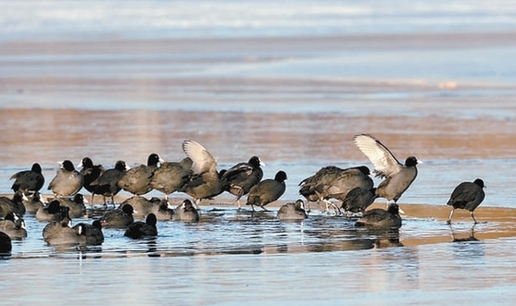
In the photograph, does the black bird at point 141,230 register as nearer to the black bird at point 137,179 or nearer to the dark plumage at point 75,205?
the dark plumage at point 75,205

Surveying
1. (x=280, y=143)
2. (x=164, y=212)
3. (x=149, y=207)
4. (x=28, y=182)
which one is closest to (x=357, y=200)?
(x=164, y=212)

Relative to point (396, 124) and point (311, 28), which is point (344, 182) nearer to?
point (396, 124)

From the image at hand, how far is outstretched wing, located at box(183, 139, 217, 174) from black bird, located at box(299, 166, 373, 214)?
1.19 metres

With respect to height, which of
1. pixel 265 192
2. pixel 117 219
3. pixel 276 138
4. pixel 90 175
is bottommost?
pixel 117 219

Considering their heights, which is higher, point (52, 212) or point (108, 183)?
point (108, 183)

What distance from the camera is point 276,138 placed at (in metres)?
22.4

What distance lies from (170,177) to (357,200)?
2567mm

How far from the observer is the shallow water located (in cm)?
995

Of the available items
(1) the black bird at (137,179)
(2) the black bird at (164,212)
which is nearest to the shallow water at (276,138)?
(2) the black bird at (164,212)

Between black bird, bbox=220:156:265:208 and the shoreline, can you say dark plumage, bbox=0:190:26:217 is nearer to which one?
the shoreline

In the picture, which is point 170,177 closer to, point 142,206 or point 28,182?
point 142,206

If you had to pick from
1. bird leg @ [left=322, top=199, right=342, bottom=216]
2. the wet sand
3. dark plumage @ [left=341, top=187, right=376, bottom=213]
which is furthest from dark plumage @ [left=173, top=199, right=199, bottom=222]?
bird leg @ [left=322, top=199, right=342, bottom=216]

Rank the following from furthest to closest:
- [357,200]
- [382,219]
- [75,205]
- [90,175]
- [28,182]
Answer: [90,175] → [28,182] → [75,205] → [357,200] → [382,219]

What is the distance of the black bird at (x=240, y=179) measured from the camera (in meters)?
15.5
